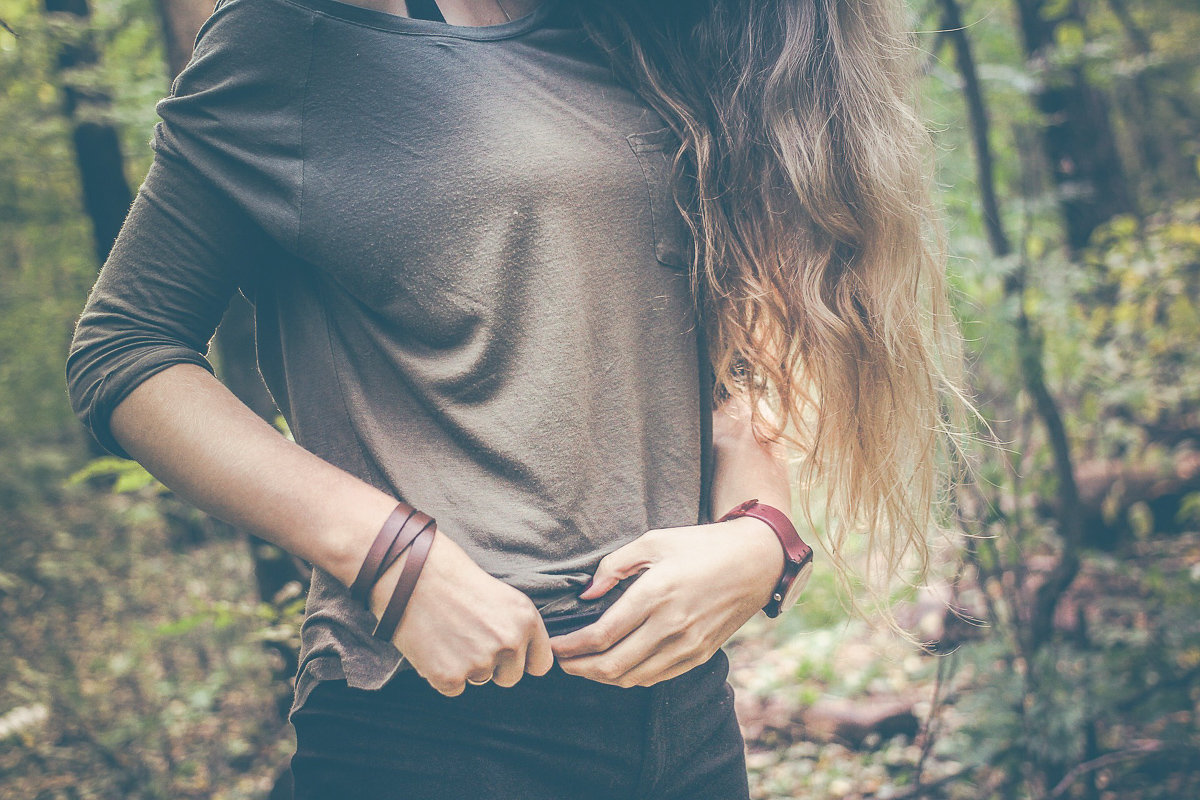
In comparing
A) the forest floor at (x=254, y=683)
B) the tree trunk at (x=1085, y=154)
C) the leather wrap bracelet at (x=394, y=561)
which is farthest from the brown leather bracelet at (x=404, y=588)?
the tree trunk at (x=1085, y=154)

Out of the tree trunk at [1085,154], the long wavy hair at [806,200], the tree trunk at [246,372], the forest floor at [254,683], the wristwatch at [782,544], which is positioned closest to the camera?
the wristwatch at [782,544]

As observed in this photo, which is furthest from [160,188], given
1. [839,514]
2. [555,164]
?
[839,514]

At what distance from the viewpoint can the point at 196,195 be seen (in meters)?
0.83

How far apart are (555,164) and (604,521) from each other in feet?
1.44

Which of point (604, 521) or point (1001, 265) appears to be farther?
point (1001, 265)

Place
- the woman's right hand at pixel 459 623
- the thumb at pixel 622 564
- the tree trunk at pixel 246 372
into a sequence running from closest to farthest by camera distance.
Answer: the woman's right hand at pixel 459 623, the thumb at pixel 622 564, the tree trunk at pixel 246 372

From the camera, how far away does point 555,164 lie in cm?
91

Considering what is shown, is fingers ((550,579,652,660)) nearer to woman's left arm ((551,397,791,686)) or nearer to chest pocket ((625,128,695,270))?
woman's left arm ((551,397,791,686))

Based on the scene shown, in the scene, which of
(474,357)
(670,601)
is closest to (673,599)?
(670,601)

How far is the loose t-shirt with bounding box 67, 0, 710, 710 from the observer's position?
83 cm

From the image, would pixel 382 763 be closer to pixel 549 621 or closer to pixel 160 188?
pixel 549 621

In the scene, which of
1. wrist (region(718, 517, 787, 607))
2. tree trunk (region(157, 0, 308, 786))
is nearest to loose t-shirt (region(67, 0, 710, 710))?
wrist (region(718, 517, 787, 607))

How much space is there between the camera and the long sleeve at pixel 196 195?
0.82 m

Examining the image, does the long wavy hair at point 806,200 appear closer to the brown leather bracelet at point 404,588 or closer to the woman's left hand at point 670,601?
the woman's left hand at point 670,601
